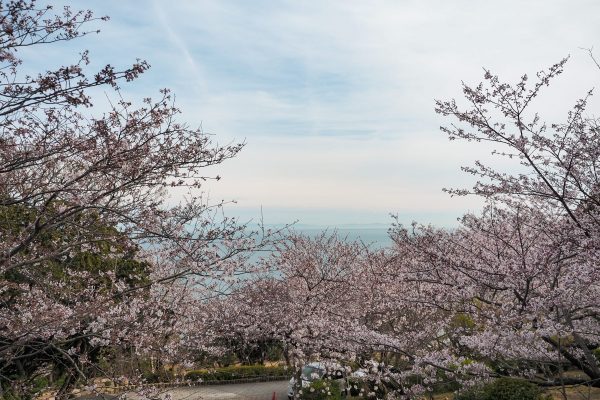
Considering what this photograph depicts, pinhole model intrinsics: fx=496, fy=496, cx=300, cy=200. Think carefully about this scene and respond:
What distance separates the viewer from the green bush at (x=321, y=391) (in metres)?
12.4

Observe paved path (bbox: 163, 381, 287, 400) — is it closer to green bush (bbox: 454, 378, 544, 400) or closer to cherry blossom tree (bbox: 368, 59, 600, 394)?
green bush (bbox: 454, 378, 544, 400)

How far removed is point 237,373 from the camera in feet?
64.7

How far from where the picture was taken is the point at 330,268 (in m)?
13.8

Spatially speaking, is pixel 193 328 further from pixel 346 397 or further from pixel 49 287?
pixel 49 287

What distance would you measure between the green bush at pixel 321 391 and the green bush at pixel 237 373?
23.1 ft

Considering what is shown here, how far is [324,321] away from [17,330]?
669cm

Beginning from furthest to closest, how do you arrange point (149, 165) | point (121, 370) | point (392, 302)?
point (121, 370), point (392, 302), point (149, 165)

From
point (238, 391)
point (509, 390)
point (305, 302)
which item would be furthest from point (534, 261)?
point (238, 391)

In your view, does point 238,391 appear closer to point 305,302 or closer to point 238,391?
point 238,391

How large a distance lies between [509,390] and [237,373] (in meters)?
13.2

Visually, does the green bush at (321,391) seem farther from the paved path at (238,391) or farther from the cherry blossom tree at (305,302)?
the paved path at (238,391)

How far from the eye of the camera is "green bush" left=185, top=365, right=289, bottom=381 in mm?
19453

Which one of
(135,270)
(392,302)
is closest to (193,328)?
(135,270)

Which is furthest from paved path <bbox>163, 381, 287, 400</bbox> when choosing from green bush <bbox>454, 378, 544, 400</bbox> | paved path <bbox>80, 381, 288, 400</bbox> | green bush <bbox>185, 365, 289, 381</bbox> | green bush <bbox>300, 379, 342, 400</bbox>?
green bush <bbox>454, 378, 544, 400</bbox>
